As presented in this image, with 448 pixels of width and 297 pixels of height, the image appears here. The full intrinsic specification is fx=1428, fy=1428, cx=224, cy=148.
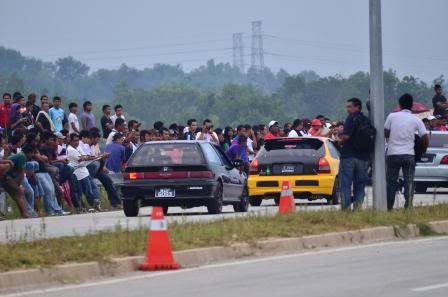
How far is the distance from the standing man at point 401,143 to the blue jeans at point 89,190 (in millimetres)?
9725

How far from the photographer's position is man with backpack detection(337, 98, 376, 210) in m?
23.2

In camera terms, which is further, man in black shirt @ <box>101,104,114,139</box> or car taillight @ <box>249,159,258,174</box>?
man in black shirt @ <box>101,104,114,139</box>

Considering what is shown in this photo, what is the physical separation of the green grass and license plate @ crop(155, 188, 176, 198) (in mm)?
5684

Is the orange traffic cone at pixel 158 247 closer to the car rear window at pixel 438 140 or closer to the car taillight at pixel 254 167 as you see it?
the car taillight at pixel 254 167

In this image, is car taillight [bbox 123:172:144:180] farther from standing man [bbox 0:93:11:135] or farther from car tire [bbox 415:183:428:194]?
car tire [bbox 415:183:428:194]

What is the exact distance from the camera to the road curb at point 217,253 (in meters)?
15.1

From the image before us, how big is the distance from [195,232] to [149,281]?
12.5 ft

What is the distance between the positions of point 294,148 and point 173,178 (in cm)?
553

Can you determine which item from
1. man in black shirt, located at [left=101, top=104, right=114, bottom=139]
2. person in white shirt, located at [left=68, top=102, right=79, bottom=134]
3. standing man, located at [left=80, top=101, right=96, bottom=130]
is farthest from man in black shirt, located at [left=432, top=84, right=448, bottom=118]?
person in white shirt, located at [left=68, top=102, right=79, bottom=134]

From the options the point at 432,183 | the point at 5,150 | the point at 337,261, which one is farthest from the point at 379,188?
the point at 432,183

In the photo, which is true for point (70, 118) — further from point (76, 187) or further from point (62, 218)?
point (62, 218)

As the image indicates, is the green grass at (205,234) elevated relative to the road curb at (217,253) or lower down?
elevated

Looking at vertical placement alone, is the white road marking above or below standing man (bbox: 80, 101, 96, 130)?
below

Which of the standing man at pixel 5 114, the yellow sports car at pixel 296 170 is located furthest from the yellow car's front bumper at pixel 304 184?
the standing man at pixel 5 114
